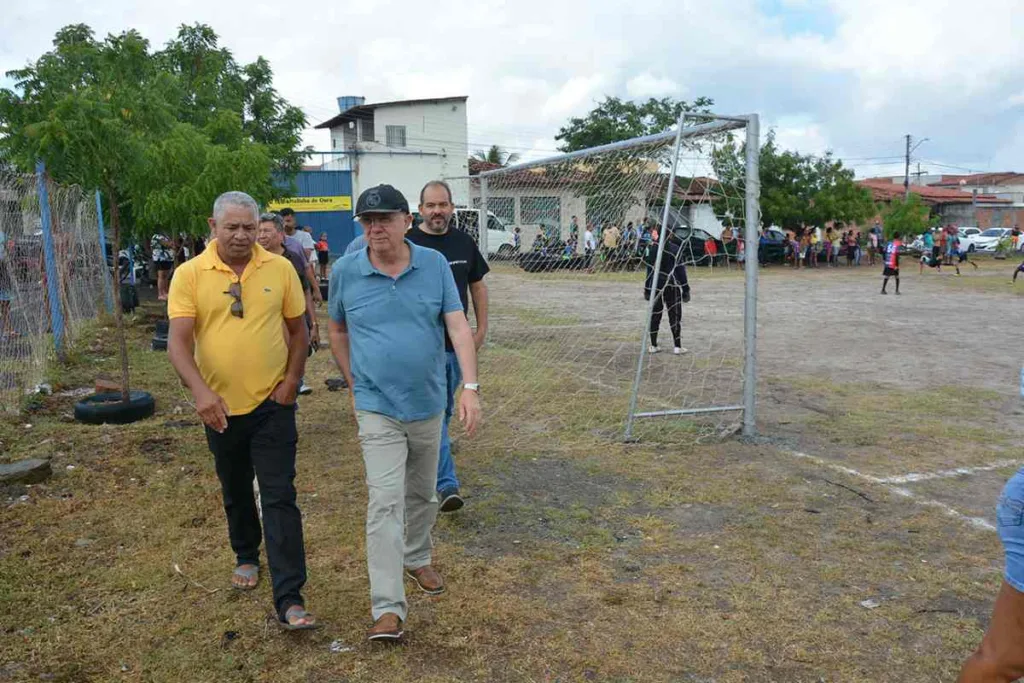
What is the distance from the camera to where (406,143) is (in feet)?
132

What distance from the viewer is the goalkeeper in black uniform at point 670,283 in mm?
7027

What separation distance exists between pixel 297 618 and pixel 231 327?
122cm

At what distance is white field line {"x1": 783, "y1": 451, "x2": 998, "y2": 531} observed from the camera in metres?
4.56

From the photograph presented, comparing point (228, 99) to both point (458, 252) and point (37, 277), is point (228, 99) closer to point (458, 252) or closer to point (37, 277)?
point (37, 277)

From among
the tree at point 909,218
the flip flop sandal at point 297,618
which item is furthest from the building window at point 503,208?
the tree at point 909,218

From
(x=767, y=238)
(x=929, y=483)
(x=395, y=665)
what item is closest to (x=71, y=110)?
(x=395, y=665)

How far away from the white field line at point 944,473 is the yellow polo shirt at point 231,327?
394cm

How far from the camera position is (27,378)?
7.82 metres

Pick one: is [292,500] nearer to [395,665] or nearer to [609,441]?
[395,665]

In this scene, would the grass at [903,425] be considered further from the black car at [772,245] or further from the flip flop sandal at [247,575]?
Result: the black car at [772,245]

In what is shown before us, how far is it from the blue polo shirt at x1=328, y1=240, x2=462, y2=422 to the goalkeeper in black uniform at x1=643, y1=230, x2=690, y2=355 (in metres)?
2.83

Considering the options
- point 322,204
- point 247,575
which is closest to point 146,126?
point 247,575

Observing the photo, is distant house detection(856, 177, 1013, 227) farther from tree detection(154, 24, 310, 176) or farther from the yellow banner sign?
tree detection(154, 24, 310, 176)

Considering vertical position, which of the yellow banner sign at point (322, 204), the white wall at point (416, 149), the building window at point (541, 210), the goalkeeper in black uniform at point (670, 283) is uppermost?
the white wall at point (416, 149)
